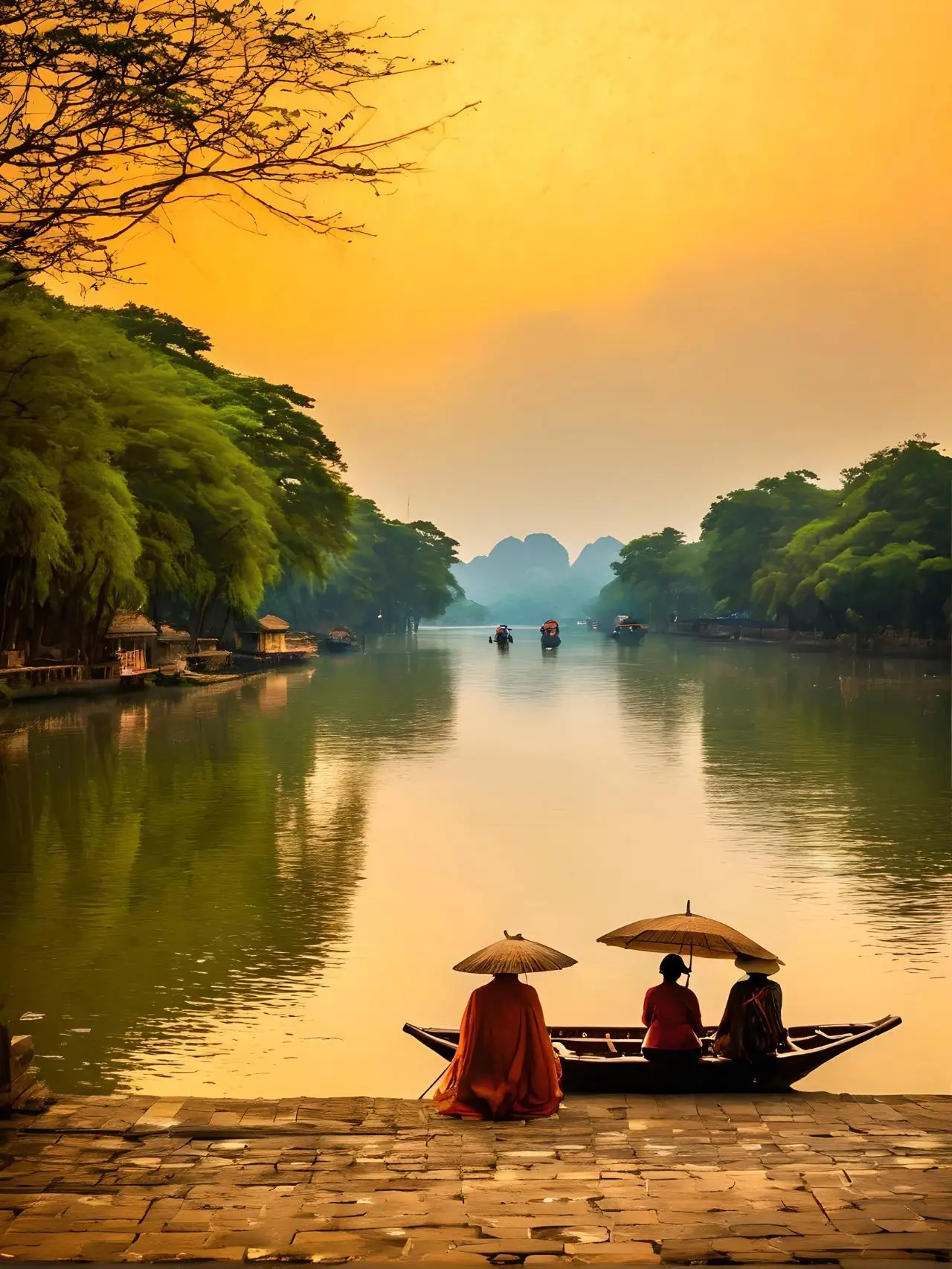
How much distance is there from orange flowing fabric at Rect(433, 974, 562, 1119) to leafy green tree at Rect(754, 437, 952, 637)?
3001 inches

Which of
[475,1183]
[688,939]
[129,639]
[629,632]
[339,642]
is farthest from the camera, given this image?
[629,632]

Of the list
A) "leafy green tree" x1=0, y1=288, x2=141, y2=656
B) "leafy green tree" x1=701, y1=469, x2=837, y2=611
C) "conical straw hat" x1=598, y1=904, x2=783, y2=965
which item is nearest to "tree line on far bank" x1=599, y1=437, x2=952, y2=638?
"leafy green tree" x1=701, y1=469, x2=837, y2=611

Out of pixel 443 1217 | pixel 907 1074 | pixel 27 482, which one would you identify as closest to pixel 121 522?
pixel 27 482

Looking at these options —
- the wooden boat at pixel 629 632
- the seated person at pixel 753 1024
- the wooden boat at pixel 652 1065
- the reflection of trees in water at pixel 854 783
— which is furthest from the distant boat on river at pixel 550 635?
the seated person at pixel 753 1024

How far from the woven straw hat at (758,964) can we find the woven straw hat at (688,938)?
22 mm

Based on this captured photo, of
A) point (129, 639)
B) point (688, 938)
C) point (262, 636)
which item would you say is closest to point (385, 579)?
point (262, 636)

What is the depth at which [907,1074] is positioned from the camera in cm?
1305

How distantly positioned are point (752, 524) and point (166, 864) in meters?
118

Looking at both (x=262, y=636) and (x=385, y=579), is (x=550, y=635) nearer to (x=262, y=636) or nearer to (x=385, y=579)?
(x=385, y=579)

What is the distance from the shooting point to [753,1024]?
10.7 metres

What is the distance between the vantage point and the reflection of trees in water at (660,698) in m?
43.8

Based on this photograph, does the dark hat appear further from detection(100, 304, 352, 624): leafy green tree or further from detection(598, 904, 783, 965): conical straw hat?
detection(100, 304, 352, 624): leafy green tree

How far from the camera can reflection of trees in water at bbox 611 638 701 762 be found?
43.8m

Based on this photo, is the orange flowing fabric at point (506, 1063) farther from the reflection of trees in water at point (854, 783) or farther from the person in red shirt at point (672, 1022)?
the reflection of trees in water at point (854, 783)
